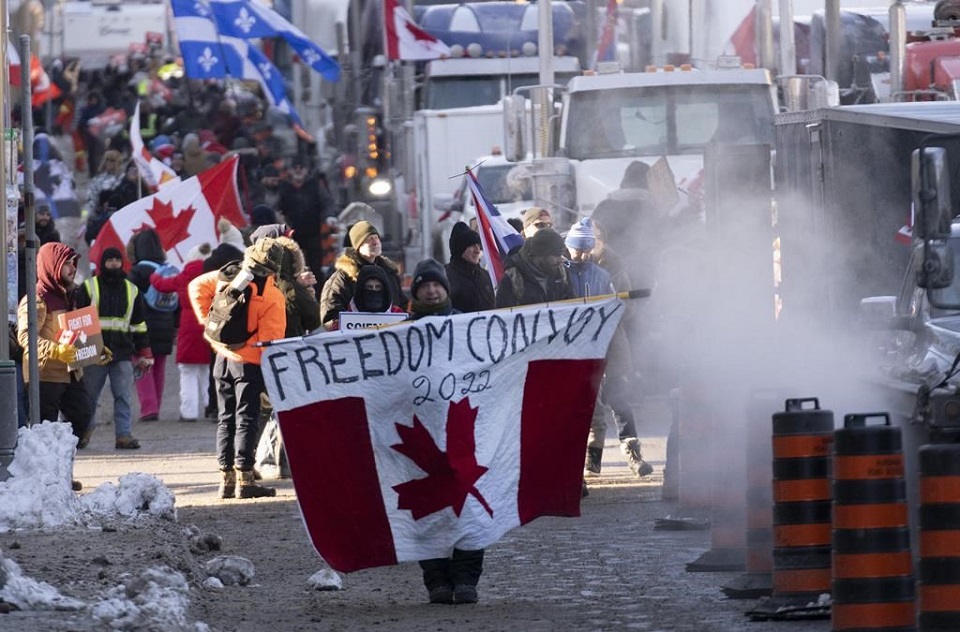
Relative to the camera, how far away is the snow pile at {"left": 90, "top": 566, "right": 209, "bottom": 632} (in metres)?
9.02

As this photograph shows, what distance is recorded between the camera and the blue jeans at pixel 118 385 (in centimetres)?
1902

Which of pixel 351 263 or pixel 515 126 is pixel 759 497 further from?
pixel 515 126

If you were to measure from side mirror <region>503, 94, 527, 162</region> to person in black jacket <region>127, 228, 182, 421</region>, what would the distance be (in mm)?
3686

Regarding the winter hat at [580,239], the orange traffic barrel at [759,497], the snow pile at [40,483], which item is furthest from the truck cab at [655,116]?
the orange traffic barrel at [759,497]

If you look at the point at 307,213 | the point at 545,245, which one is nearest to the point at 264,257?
the point at 545,245

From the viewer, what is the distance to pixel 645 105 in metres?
22.2

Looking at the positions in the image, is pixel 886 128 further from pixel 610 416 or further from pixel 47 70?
pixel 47 70

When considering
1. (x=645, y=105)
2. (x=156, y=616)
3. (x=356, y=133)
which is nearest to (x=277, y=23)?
(x=356, y=133)

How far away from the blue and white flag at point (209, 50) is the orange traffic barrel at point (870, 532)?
70.2ft

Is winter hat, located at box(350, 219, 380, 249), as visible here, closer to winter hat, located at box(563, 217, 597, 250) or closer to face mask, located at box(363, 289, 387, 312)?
face mask, located at box(363, 289, 387, 312)

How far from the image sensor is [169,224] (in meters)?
22.6

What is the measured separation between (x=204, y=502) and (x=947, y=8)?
43.4 feet

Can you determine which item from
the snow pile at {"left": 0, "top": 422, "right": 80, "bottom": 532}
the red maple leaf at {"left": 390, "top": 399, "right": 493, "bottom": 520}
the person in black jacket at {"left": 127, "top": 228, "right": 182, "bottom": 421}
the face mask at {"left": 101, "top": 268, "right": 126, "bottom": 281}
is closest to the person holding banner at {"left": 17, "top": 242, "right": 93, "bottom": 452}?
the face mask at {"left": 101, "top": 268, "right": 126, "bottom": 281}

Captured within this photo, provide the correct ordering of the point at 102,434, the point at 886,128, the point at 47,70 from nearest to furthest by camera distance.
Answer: the point at 886,128, the point at 102,434, the point at 47,70
